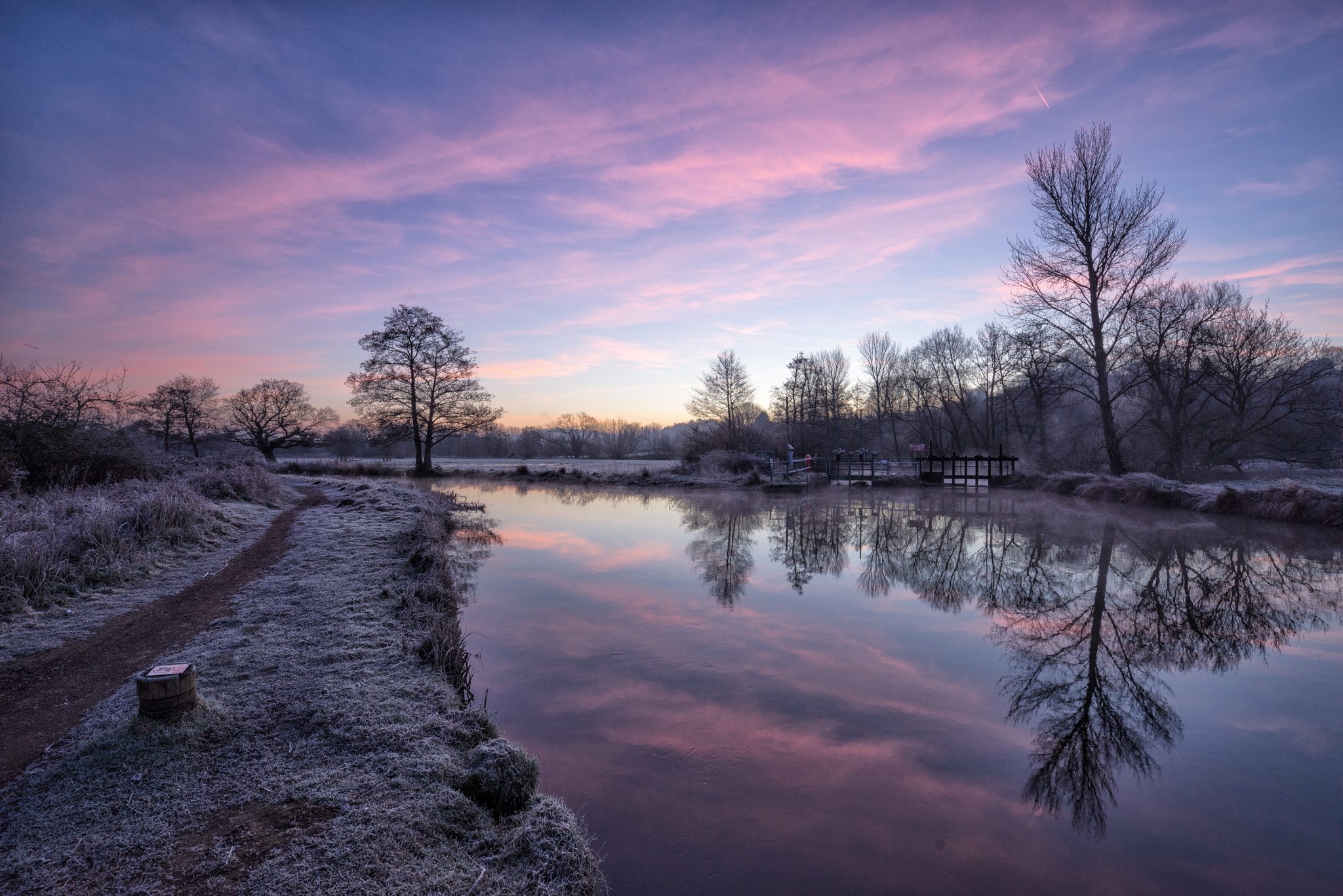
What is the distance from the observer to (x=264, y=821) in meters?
2.93

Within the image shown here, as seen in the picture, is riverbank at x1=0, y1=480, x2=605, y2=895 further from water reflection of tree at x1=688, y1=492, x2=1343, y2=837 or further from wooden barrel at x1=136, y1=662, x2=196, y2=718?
water reflection of tree at x1=688, y1=492, x2=1343, y2=837

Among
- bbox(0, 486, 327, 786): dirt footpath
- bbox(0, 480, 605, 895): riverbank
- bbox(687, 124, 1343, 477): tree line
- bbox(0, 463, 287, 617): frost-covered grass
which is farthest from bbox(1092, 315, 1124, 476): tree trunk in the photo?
bbox(0, 463, 287, 617): frost-covered grass

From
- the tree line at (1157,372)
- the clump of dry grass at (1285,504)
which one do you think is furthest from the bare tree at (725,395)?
the clump of dry grass at (1285,504)

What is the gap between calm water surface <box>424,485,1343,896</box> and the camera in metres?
3.15

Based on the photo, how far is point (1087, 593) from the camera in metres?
8.12

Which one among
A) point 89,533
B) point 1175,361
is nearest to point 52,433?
point 89,533

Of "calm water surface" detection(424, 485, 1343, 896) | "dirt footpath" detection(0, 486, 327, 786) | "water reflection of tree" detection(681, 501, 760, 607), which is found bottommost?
"calm water surface" detection(424, 485, 1343, 896)

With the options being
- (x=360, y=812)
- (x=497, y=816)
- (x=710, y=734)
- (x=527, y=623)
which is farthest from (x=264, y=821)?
(x=527, y=623)

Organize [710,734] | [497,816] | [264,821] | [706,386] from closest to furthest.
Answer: [264,821], [497,816], [710,734], [706,386]

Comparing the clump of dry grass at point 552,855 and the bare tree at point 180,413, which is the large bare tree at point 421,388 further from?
the clump of dry grass at point 552,855

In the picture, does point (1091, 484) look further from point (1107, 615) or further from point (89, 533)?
point (89, 533)

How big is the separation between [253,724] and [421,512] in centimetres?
1105

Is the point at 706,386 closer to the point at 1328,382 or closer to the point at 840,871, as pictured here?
the point at 1328,382

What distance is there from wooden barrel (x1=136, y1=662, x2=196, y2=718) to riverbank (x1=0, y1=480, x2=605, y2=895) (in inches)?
4.5
